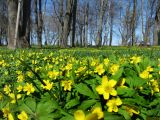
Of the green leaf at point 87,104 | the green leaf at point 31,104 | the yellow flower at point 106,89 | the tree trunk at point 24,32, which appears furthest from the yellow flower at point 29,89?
the tree trunk at point 24,32

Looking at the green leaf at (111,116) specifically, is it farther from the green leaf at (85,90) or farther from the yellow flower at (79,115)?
the yellow flower at (79,115)

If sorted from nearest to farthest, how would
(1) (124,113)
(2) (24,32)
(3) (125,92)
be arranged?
(1) (124,113), (3) (125,92), (2) (24,32)

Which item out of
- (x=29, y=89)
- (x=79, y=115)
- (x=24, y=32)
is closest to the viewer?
(x=79, y=115)

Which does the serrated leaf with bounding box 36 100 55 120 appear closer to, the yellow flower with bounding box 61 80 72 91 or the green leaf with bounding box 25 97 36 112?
the green leaf with bounding box 25 97 36 112

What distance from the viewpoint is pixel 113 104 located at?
1843 millimetres

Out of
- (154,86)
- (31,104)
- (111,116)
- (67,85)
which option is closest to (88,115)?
(111,116)

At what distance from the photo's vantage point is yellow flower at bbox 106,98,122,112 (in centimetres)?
182

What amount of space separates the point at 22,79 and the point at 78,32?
72567mm

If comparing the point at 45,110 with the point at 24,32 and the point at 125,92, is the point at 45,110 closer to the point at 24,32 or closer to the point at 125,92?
the point at 125,92

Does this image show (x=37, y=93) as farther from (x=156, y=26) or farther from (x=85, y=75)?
(x=156, y=26)

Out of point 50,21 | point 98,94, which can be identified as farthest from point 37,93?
point 50,21

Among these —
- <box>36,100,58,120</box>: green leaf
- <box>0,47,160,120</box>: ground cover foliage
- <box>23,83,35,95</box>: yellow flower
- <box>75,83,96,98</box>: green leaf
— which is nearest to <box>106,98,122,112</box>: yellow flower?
<box>0,47,160,120</box>: ground cover foliage

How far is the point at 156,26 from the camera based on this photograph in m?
40.4

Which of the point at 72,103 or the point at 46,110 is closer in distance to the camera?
the point at 46,110
